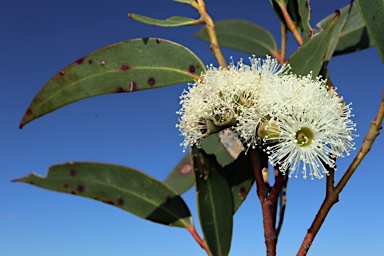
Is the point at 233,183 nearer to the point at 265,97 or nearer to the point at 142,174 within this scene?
the point at 142,174

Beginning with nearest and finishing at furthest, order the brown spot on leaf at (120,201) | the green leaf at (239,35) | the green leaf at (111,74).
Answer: the green leaf at (111,74)
the brown spot on leaf at (120,201)
the green leaf at (239,35)

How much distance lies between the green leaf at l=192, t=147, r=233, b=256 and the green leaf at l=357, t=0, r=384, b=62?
18.0 inches

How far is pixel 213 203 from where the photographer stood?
129 centimetres

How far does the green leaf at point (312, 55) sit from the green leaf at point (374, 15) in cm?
5

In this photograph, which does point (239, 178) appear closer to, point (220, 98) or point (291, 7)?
point (220, 98)

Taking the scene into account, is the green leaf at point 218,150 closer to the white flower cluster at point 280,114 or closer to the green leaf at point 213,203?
the green leaf at point 213,203

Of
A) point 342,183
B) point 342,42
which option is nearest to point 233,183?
point 342,183

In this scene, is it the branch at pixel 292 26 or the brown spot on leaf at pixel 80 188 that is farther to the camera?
the brown spot on leaf at pixel 80 188

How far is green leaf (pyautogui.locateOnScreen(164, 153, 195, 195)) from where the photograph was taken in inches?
→ 65.8

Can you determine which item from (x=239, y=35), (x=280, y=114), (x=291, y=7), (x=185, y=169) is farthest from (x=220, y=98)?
(x=239, y=35)

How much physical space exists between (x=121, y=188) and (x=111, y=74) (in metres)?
0.31

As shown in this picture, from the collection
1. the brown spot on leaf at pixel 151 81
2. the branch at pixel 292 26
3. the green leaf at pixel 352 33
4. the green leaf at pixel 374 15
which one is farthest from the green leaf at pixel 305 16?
the green leaf at pixel 352 33

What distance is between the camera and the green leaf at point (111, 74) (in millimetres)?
1328

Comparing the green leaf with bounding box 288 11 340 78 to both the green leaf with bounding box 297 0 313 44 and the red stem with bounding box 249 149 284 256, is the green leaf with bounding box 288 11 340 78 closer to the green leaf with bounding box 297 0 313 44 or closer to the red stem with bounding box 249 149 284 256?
the green leaf with bounding box 297 0 313 44
